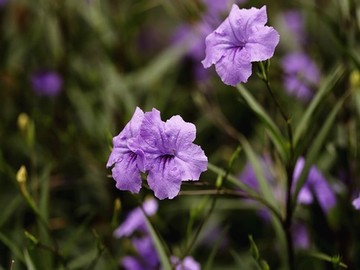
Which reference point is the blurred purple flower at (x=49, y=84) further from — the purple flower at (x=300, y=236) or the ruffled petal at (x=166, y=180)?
the ruffled petal at (x=166, y=180)

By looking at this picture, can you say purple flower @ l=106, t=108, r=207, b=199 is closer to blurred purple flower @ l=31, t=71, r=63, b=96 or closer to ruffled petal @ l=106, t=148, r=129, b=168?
Result: ruffled petal @ l=106, t=148, r=129, b=168

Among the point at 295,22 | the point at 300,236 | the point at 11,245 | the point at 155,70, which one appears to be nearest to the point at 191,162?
the point at 11,245

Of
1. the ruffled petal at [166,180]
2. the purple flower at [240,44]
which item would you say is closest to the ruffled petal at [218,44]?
the purple flower at [240,44]

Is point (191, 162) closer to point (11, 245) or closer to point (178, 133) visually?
point (178, 133)

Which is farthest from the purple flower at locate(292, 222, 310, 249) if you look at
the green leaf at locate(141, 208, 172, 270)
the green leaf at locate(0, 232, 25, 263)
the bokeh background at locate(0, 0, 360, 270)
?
the green leaf at locate(0, 232, 25, 263)

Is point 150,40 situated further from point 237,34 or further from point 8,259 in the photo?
point 237,34
